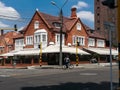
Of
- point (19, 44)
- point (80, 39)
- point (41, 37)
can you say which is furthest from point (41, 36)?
point (19, 44)

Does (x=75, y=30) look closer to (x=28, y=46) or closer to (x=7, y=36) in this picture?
(x=28, y=46)

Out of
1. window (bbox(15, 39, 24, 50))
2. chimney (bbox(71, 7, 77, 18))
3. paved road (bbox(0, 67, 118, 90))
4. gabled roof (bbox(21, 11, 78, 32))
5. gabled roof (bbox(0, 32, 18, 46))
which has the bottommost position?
paved road (bbox(0, 67, 118, 90))

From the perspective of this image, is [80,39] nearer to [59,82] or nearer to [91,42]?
[91,42]

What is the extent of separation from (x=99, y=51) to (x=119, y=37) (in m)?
53.3

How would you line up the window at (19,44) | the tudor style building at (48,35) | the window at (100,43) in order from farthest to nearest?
1. the window at (100,43)
2. the window at (19,44)
3. the tudor style building at (48,35)

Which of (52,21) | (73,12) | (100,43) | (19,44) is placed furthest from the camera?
(100,43)

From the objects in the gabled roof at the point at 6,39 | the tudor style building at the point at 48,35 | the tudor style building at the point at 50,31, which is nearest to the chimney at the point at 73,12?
the tudor style building at the point at 48,35

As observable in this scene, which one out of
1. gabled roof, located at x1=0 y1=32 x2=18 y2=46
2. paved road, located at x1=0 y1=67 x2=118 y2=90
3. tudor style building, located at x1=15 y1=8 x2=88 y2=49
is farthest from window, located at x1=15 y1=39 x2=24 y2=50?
paved road, located at x1=0 y1=67 x2=118 y2=90

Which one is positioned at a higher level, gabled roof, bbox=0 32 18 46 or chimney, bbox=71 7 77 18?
chimney, bbox=71 7 77 18

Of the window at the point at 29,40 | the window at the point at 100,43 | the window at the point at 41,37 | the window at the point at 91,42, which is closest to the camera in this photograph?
the window at the point at 41,37

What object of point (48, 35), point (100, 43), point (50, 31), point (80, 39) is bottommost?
point (100, 43)

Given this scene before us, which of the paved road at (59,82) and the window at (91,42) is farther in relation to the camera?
the window at (91,42)

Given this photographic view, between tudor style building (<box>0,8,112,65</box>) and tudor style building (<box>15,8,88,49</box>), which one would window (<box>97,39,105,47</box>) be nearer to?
tudor style building (<box>0,8,112,65</box>)

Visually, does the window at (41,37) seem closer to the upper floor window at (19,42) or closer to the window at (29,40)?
the window at (29,40)
